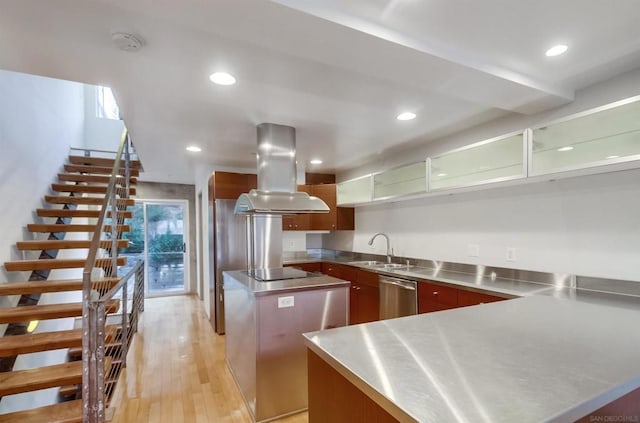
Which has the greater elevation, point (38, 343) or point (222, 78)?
point (222, 78)

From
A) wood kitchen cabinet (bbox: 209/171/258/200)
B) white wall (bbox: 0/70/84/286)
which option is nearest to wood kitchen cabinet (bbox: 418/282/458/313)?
wood kitchen cabinet (bbox: 209/171/258/200)

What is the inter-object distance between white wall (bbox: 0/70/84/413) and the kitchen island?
6.16ft

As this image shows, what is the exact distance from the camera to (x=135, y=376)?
9.36ft

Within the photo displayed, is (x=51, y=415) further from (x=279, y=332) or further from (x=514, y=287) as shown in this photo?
(x=514, y=287)

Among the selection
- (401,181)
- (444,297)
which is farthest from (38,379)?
(401,181)

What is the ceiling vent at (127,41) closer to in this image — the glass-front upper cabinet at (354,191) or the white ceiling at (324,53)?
the white ceiling at (324,53)

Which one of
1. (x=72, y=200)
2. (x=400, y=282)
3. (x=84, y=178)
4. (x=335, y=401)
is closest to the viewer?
(x=335, y=401)

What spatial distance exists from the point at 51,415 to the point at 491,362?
8.15ft

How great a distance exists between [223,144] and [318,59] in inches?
84.2

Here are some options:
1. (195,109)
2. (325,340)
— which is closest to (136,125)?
(195,109)

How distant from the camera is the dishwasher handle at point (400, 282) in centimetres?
301

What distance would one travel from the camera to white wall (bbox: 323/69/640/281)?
2.03 metres

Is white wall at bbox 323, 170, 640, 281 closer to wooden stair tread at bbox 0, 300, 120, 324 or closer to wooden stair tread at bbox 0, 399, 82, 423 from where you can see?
wooden stair tread at bbox 0, 300, 120, 324

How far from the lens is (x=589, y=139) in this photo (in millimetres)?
1968
